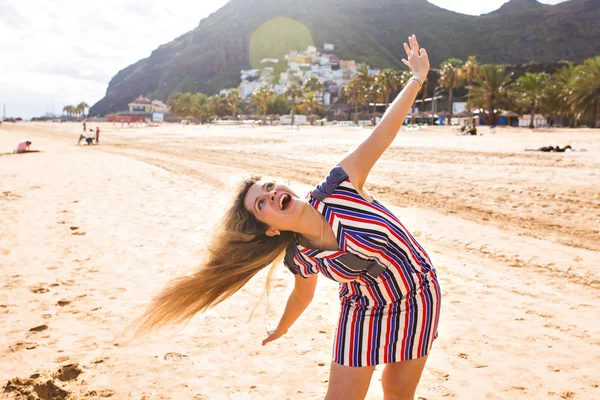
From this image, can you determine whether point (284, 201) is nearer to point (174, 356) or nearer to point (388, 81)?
point (174, 356)

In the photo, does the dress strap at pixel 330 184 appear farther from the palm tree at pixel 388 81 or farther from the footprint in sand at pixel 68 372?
the palm tree at pixel 388 81

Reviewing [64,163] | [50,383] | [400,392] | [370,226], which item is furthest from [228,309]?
[64,163]

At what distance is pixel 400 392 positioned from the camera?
208 cm

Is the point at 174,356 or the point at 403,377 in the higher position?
the point at 403,377

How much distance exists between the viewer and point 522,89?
57.0 metres

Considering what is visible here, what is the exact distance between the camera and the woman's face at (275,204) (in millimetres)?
1866

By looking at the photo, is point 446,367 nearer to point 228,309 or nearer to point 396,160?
point 228,309

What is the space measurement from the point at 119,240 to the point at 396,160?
41.3 ft

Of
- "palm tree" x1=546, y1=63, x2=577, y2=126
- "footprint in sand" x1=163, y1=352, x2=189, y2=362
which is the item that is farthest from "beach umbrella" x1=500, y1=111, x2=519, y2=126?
"footprint in sand" x1=163, y1=352, x2=189, y2=362

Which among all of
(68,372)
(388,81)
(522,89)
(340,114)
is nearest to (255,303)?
(68,372)

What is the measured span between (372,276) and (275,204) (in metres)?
0.47

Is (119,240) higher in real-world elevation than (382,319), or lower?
lower

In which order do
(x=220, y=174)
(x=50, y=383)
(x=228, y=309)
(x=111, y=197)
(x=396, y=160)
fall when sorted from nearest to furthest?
(x=50, y=383)
(x=228, y=309)
(x=111, y=197)
(x=220, y=174)
(x=396, y=160)

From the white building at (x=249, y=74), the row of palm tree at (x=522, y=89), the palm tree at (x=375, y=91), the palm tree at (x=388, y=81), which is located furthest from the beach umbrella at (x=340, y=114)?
the white building at (x=249, y=74)
